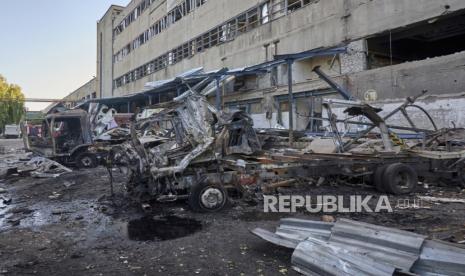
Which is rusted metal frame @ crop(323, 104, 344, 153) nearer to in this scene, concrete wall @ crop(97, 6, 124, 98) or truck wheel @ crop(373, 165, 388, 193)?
truck wheel @ crop(373, 165, 388, 193)

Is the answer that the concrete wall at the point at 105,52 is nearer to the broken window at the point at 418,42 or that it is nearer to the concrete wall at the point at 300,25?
the concrete wall at the point at 300,25

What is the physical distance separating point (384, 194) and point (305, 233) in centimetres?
419

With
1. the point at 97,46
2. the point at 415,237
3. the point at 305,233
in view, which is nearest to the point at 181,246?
the point at 305,233

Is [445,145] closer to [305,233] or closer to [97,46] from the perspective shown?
[305,233]

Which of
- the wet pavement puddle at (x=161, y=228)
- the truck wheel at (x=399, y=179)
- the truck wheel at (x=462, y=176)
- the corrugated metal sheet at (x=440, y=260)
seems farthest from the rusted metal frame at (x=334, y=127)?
the corrugated metal sheet at (x=440, y=260)

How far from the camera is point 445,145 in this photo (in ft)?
30.8

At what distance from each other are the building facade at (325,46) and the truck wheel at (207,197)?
15.9 feet

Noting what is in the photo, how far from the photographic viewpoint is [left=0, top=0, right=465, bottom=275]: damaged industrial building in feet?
14.6

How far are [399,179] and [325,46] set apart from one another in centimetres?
1078

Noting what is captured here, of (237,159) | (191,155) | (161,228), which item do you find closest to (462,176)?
(237,159)

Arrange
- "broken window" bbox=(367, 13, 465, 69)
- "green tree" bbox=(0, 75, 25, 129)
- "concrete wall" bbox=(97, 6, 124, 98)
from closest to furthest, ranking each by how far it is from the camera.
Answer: "broken window" bbox=(367, 13, 465, 69)
"concrete wall" bbox=(97, 6, 124, 98)
"green tree" bbox=(0, 75, 25, 129)

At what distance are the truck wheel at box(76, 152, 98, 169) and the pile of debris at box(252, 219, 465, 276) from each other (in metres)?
12.2

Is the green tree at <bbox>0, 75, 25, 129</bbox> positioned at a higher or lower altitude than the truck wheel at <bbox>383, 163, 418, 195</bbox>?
higher

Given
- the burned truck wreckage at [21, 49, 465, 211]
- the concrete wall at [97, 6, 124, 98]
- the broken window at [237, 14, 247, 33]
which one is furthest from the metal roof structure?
the concrete wall at [97, 6, 124, 98]
